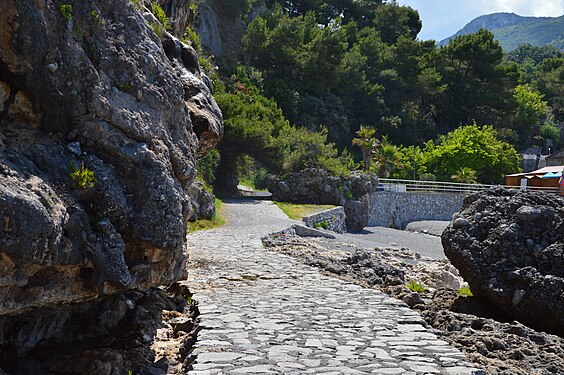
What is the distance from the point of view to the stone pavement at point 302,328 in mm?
5586

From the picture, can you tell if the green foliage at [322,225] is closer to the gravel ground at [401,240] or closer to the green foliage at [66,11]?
the gravel ground at [401,240]

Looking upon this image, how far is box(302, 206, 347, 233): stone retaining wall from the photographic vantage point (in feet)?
86.9

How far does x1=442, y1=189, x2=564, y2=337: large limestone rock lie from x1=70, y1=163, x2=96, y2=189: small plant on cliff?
5103 millimetres

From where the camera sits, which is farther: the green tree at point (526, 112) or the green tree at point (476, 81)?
the green tree at point (526, 112)

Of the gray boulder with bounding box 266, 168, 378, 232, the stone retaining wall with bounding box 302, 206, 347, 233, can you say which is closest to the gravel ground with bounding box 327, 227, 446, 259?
the stone retaining wall with bounding box 302, 206, 347, 233

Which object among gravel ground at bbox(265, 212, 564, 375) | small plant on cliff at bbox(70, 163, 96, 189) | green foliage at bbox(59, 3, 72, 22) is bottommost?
gravel ground at bbox(265, 212, 564, 375)

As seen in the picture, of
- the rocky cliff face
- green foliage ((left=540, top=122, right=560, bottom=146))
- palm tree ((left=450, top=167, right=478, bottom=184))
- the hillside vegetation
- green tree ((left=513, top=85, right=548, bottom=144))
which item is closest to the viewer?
the rocky cliff face

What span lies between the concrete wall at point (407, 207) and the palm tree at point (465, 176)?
26.5 feet

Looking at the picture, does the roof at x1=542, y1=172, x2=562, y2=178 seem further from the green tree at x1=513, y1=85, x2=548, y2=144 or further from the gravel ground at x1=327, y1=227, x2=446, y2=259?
the green tree at x1=513, y1=85, x2=548, y2=144

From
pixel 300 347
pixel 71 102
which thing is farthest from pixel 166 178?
pixel 300 347

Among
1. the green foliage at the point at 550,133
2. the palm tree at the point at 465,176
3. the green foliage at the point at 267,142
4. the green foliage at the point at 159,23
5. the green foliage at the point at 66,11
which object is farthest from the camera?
the green foliage at the point at 550,133

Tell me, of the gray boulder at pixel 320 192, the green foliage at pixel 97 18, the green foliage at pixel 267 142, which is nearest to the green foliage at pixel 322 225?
the gray boulder at pixel 320 192

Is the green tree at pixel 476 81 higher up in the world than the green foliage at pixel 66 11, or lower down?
higher up

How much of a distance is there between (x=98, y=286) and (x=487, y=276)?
5.10 m
